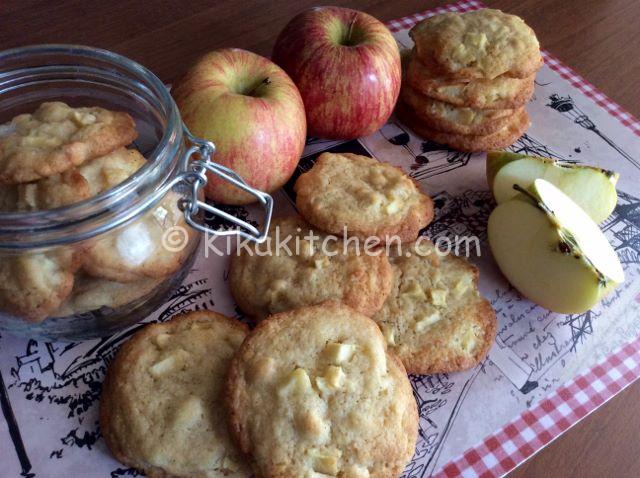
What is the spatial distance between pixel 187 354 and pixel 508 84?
32.6 inches

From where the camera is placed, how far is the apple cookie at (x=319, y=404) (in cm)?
70

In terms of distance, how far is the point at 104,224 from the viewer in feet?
2.28

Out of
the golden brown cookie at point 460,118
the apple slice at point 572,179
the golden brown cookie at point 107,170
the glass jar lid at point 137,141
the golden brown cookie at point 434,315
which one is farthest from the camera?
the golden brown cookie at point 460,118

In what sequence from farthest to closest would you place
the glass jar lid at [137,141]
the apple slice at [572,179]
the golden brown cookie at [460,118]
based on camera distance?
the golden brown cookie at [460,118]
the apple slice at [572,179]
the glass jar lid at [137,141]

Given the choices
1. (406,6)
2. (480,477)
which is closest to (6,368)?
(480,477)

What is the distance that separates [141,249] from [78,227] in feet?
0.38

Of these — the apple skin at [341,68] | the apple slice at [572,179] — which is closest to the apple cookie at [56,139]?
the apple skin at [341,68]

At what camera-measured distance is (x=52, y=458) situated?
2.57 feet

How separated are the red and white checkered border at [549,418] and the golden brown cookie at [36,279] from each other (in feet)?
1.91

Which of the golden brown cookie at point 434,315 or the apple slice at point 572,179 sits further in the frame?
the apple slice at point 572,179

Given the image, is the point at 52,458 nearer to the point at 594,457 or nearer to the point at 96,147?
the point at 96,147

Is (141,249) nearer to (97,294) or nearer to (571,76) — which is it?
(97,294)

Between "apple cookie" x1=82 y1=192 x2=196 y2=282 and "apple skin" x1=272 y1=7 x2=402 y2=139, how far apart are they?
0.45 metres

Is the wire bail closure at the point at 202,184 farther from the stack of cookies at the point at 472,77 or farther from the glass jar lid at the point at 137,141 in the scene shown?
the stack of cookies at the point at 472,77
